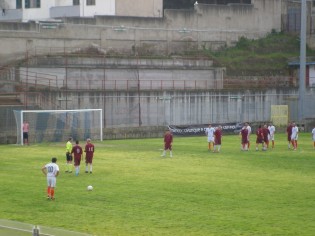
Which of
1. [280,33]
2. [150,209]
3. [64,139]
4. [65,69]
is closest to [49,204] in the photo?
[150,209]

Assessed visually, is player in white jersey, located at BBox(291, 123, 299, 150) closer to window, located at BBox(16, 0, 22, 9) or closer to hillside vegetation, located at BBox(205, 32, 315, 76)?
hillside vegetation, located at BBox(205, 32, 315, 76)

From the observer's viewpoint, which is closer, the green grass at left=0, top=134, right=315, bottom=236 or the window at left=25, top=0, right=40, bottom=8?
the green grass at left=0, top=134, right=315, bottom=236

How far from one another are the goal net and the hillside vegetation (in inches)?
781

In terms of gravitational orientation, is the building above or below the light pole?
above

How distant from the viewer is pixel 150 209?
1178 inches

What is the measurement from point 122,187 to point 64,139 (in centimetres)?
2725

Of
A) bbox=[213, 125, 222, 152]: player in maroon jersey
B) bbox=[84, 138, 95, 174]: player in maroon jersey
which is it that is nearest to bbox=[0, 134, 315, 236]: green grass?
bbox=[84, 138, 95, 174]: player in maroon jersey

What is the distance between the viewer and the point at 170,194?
33375 millimetres

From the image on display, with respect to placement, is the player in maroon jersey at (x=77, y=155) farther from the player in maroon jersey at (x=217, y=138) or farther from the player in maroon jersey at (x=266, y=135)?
the player in maroon jersey at (x=266, y=135)

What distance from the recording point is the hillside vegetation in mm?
83000

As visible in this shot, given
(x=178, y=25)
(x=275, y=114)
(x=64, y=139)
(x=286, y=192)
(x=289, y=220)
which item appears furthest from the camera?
(x=178, y=25)

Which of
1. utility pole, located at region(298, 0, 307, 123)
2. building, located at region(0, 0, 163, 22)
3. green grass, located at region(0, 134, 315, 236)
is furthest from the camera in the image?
building, located at region(0, 0, 163, 22)

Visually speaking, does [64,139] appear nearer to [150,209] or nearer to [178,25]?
[178,25]

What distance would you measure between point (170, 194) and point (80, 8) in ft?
170
